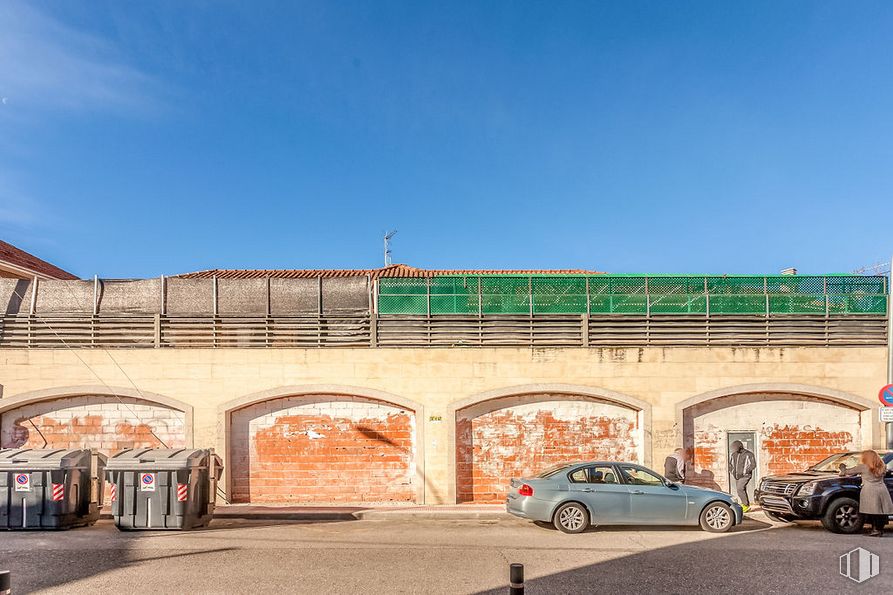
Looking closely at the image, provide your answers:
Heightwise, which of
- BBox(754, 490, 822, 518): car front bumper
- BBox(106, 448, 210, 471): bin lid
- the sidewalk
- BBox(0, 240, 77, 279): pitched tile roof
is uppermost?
BBox(0, 240, 77, 279): pitched tile roof

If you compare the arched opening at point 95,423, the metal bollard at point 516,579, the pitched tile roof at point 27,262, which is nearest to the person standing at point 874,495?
the metal bollard at point 516,579

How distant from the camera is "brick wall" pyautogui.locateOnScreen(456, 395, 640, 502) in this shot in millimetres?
14492

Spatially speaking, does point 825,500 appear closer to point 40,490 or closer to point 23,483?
point 40,490

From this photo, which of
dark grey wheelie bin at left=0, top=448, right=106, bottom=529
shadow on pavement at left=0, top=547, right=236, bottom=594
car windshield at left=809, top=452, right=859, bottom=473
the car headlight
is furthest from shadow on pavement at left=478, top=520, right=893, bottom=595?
dark grey wheelie bin at left=0, top=448, right=106, bottom=529

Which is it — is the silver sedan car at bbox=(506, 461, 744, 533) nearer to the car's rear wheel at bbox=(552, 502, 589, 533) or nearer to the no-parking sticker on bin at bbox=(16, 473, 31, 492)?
the car's rear wheel at bbox=(552, 502, 589, 533)

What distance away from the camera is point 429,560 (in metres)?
8.95

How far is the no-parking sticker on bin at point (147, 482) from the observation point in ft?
36.5

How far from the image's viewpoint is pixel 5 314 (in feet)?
48.5

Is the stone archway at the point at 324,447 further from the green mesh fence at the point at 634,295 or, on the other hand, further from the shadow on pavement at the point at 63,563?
the shadow on pavement at the point at 63,563

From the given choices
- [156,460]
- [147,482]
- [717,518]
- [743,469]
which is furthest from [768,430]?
[147,482]

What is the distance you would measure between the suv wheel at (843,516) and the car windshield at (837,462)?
37.1 inches

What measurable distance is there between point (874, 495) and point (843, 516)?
0.71 meters

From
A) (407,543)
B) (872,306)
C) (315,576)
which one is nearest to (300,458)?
(407,543)

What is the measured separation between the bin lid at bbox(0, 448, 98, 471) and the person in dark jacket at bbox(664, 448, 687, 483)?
37.0 ft
